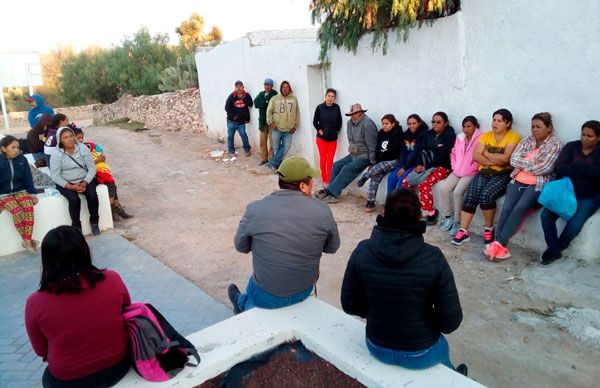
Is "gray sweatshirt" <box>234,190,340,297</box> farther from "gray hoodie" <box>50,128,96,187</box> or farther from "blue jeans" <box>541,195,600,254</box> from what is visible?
"gray hoodie" <box>50,128,96,187</box>

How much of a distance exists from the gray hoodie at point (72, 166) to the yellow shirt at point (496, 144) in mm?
5384

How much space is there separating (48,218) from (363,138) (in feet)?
16.0

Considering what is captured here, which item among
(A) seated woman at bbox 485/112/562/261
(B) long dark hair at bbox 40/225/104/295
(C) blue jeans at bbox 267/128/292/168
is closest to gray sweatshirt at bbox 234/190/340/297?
(B) long dark hair at bbox 40/225/104/295

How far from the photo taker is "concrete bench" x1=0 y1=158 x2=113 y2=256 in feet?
20.5

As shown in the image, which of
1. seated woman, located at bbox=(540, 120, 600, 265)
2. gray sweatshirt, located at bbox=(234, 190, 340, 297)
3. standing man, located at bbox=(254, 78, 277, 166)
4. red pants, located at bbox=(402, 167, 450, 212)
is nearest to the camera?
gray sweatshirt, located at bbox=(234, 190, 340, 297)

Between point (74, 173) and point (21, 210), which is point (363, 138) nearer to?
point (74, 173)

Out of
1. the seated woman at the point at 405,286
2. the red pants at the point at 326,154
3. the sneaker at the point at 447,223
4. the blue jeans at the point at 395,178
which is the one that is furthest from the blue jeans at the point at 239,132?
the seated woman at the point at 405,286

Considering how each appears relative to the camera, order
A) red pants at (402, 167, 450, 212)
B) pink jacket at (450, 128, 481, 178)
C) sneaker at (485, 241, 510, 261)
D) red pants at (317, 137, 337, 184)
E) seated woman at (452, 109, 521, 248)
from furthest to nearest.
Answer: red pants at (317, 137, 337, 184), red pants at (402, 167, 450, 212), pink jacket at (450, 128, 481, 178), seated woman at (452, 109, 521, 248), sneaker at (485, 241, 510, 261)

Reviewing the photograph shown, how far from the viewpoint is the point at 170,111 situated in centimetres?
1773

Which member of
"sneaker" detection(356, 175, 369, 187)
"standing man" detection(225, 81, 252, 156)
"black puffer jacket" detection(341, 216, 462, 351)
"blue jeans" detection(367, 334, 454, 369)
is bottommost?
"blue jeans" detection(367, 334, 454, 369)

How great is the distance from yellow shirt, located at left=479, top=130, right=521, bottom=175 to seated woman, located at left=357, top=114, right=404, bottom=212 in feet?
4.82

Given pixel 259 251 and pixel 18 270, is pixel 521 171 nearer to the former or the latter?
pixel 259 251

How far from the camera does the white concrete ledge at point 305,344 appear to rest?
272cm

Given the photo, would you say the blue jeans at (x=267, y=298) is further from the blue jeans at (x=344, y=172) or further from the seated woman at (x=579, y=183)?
the blue jeans at (x=344, y=172)
